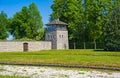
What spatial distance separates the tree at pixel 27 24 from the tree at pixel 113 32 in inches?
1275

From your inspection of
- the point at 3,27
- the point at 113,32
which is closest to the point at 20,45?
the point at 113,32

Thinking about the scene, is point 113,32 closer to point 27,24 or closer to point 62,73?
point 27,24

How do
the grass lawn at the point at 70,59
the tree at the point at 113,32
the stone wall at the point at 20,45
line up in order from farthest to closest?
the stone wall at the point at 20,45
the tree at the point at 113,32
the grass lawn at the point at 70,59

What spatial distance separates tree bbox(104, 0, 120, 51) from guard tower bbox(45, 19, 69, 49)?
15.7 meters

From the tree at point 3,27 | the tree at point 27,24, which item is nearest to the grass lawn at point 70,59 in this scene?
the tree at point 27,24

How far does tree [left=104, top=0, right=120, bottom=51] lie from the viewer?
5574cm

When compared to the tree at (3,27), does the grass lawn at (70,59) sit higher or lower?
lower

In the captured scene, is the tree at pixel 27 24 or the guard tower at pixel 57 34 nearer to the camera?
the guard tower at pixel 57 34

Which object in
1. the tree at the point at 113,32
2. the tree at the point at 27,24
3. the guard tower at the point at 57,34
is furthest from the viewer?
the tree at the point at 27,24

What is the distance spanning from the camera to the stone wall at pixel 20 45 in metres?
62.7

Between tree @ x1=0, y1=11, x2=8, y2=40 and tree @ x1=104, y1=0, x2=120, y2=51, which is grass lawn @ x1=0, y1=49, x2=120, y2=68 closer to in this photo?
tree @ x1=104, y1=0, x2=120, y2=51

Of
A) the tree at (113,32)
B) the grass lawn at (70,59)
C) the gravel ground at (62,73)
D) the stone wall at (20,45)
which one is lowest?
the gravel ground at (62,73)

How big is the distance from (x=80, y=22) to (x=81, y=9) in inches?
136

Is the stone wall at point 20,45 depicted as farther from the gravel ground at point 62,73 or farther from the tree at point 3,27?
the gravel ground at point 62,73
